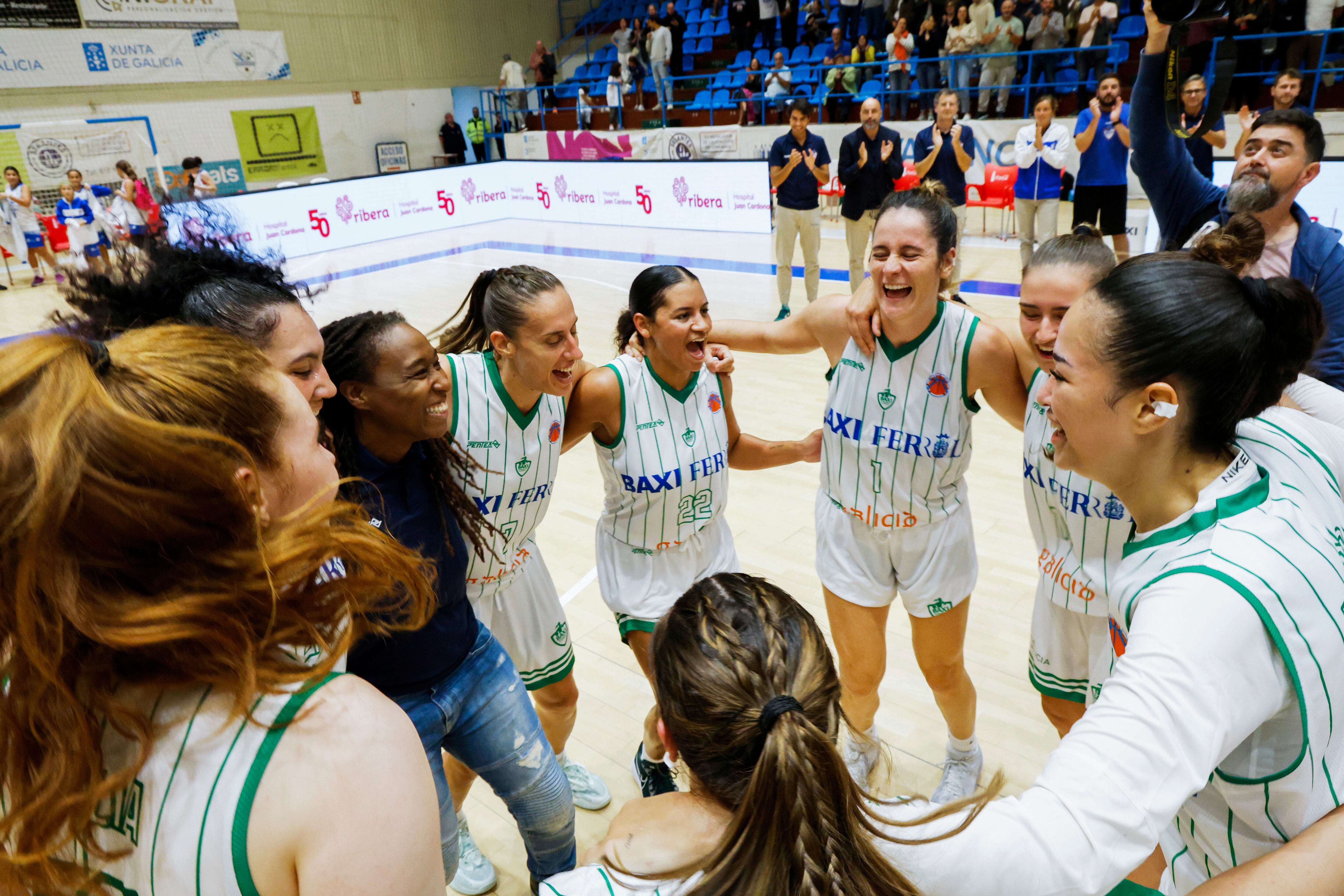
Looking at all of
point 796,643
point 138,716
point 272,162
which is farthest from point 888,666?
point 272,162

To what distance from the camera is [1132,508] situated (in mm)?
1484

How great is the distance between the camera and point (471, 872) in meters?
2.66

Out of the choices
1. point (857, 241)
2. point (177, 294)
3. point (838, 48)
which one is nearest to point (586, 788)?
point (177, 294)

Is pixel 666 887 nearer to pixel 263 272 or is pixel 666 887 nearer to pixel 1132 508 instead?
pixel 1132 508

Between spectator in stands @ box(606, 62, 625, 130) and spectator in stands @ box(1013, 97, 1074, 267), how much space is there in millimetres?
10012

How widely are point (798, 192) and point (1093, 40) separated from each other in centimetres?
700

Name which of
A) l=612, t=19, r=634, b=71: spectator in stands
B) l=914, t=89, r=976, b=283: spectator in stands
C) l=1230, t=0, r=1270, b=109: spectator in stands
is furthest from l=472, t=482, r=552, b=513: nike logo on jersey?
l=612, t=19, r=634, b=71: spectator in stands

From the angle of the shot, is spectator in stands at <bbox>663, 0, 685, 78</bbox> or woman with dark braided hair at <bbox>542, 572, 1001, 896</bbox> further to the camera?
spectator in stands at <bbox>663, 0, 685, 78</bbox>

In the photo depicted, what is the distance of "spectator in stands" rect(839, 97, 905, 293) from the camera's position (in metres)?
8.88

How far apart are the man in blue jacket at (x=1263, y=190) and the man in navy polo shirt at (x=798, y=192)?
5.84 m

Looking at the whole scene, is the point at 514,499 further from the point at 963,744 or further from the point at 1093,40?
the point at 1093,40

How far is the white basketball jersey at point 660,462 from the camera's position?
2.83 meters

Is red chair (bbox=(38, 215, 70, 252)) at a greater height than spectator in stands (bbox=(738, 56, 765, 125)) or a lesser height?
lesser

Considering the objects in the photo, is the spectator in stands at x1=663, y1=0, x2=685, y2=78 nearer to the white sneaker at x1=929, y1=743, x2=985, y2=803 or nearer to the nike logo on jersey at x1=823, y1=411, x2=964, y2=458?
the nike logo on jersey at x1=823, y1=411, x2=964, y2=458
